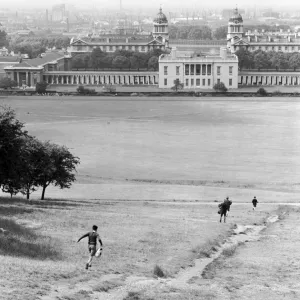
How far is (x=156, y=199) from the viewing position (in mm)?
34812

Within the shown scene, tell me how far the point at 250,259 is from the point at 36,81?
3356 inches

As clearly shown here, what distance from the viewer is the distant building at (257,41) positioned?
417 feet

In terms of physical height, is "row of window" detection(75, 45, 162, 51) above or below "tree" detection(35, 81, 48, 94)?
below

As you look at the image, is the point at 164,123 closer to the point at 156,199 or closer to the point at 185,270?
the point at 156,199

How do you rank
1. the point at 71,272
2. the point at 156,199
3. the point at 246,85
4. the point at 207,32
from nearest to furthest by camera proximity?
the point at 71,272 → the point at 156,199 → the point at 246,85 → the point at 207,32

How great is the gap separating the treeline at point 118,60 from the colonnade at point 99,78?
2846 millimetres

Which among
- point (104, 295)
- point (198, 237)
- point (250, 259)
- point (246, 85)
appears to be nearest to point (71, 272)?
point (104, 295)

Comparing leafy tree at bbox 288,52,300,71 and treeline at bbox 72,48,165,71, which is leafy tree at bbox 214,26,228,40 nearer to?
treeline at bbox 72,48,165,71

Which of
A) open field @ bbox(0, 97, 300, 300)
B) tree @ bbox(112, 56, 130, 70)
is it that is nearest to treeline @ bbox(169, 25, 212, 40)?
tree @ bbox(112, 56, 130, 70)

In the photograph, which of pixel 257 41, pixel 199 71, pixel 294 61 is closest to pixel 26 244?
pixel 199 71

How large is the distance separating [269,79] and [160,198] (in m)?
70.6

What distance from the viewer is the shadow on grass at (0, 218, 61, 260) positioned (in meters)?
18.9

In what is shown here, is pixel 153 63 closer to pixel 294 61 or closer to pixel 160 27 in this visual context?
pixel 294 61

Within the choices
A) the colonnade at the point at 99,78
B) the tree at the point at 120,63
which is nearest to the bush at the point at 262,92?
the colonnade at the point at 99,78
